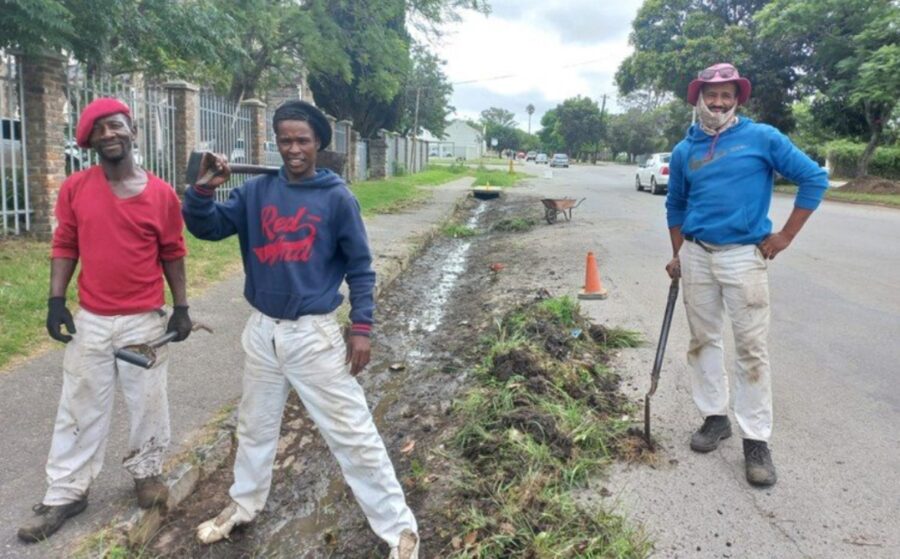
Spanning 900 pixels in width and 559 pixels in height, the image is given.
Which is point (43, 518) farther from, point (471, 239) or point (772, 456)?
point (471, 239)

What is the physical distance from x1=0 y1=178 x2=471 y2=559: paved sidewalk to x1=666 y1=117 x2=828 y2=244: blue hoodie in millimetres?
3064

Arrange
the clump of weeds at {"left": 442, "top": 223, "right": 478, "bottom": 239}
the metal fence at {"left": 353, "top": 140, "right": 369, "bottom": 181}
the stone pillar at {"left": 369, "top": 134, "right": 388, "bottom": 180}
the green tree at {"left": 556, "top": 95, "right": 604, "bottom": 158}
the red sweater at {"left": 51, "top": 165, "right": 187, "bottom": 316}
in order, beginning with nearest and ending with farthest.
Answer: the red sweater at {"left": 51, "top": 165, "right": 187, "bottom": 316} < the clump of weeds at {"left": 442, "top": 223, "right": 478, "bottom": 239} < the metal fence at {"left": 353, "top": 140, "right": 369, "bottom": 181} < the stone pillar at {"left": 369, "top": 134, "right": 388, "bottom": 180} < the green tree at {"left": 556, "top": 95, "right": 604, "bottom": 158}

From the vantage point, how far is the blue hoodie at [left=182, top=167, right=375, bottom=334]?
8.95 feet

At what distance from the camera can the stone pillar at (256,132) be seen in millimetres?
15094

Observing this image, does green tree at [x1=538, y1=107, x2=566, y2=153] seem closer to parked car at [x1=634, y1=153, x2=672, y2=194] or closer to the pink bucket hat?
parked car at [x1=634, y1=153, x2=672, y2=194]

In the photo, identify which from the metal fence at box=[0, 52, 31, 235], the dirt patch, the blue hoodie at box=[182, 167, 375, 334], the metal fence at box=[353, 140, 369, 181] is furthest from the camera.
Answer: the metal fence at box=[353, 140, 369, 181]

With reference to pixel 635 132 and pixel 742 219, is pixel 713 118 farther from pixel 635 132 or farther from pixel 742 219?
pixel 635 132

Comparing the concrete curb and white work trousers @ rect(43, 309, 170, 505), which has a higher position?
white work trousers @ rect(43, 309, 170, 505)

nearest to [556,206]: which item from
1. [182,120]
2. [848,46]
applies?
[182,120]

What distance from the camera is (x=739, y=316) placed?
3.52 metres

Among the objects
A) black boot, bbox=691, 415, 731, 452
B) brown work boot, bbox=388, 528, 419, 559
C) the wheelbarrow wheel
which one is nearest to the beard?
brown work boot, bbox=388, 528, 419, 559

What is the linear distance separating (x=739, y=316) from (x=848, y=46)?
2490 centimetres

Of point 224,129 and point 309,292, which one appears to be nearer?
point 309,292

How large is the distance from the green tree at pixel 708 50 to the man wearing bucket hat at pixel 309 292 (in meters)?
26.1
